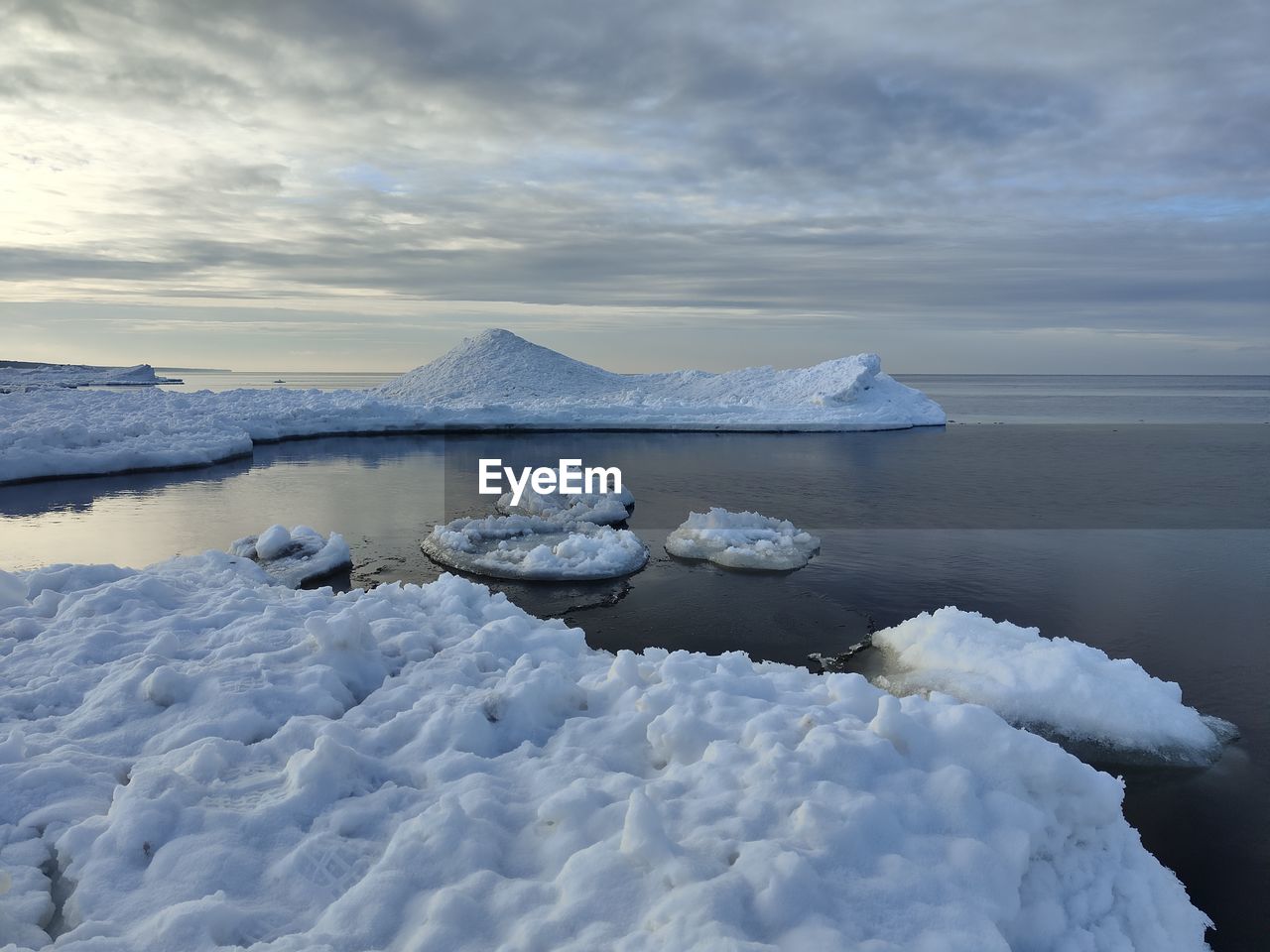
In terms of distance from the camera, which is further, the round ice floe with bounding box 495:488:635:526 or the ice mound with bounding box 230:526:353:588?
the round ice floe with bounding box 495:488:635:526

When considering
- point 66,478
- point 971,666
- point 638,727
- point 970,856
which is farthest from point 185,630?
point 66,478

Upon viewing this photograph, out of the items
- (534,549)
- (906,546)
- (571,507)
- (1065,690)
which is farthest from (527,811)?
(571,507)

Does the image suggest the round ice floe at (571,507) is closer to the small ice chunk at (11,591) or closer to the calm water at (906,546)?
the calm water at (906,546)

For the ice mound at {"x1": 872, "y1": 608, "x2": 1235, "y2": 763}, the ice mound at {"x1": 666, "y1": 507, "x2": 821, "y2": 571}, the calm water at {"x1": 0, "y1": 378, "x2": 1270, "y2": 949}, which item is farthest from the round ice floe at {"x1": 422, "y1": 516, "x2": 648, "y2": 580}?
the ice mound at {"x1": 872, "y1": 608, "x2": 1235, "y2": 763}

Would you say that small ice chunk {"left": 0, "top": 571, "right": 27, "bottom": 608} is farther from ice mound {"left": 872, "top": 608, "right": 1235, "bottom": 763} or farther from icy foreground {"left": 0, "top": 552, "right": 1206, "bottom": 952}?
ice mound {"left": 872, "top": 608, "right": 1235, "bottom": 763}

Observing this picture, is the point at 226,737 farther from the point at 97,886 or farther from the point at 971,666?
the point at 971,666
